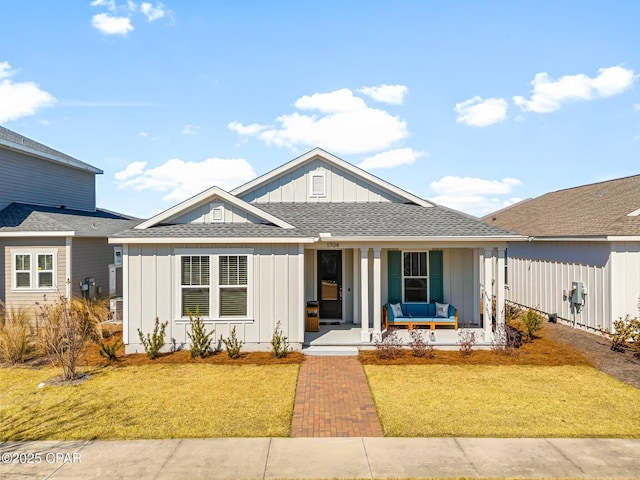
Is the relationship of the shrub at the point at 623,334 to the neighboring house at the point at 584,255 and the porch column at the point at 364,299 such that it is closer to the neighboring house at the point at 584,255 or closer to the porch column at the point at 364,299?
the neighboring house at the point at 584,255

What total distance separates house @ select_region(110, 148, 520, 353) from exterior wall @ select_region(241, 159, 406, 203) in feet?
3.65

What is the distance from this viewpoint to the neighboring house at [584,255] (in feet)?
42.7

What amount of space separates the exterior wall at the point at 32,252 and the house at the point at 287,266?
19.2ft

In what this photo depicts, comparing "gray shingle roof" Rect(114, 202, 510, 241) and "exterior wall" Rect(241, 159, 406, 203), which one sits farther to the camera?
"exterior wall" Rect(241, 159, 406, 203)

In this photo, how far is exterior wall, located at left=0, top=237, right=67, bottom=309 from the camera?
15.5m

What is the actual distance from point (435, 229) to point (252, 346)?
6.42 m

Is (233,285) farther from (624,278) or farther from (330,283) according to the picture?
(624,278)

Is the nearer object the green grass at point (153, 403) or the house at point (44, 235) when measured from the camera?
the green grass at point (153, 403)

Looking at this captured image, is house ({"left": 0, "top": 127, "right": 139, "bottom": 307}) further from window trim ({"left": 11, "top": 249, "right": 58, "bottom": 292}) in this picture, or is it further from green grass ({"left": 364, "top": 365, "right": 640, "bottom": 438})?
green grass ({"left": 364, "top": 365, "right": 640, "bottom": 438})

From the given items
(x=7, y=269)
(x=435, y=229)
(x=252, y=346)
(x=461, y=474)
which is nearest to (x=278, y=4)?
(x=435, y=229)

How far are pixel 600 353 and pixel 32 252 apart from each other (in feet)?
61.7

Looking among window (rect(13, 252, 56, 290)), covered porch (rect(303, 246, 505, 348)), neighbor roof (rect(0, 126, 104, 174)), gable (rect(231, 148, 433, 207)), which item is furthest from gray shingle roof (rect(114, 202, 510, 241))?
neighbor roof (rect(0, 126, 104, 174))

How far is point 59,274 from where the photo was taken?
15.7 meters

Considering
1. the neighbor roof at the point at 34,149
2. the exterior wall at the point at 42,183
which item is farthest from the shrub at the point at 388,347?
the neighbor roof at the point at 34,149
